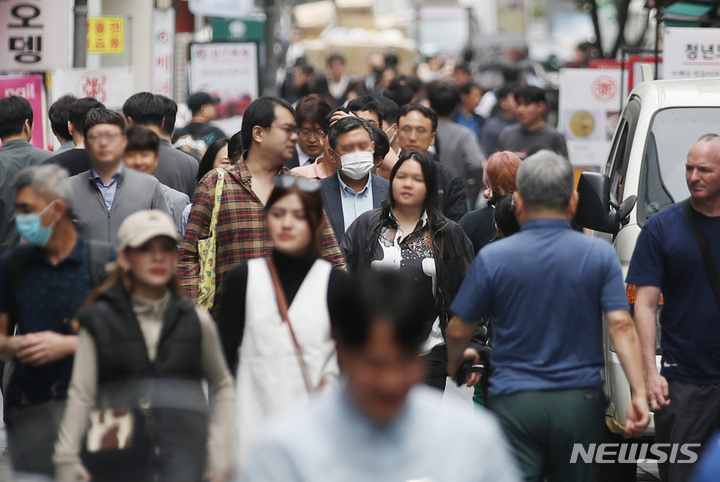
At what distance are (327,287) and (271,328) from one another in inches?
9.8

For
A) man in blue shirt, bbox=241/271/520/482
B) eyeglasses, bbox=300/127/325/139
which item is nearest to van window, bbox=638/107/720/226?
eyeglasses, bbox=300/127/325/139

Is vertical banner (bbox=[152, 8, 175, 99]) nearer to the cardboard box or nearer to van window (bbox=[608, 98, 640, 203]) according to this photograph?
van window (bbox=[608, 98, 640, 203])

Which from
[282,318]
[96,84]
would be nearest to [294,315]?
[282,318]

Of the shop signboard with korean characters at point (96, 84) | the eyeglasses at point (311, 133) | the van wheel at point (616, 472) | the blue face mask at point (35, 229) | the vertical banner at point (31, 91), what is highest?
the shop signboard with korean characters at point (96, 84)

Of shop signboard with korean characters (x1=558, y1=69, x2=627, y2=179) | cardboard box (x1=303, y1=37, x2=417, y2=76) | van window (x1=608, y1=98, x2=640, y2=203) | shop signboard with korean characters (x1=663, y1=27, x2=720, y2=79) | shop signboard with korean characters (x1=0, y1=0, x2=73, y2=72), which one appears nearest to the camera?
van window (x1=608, y1=98, x2=640, y2=203)

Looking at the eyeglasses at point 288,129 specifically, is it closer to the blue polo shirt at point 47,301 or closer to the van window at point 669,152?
the blue polo shirt at point 47,301

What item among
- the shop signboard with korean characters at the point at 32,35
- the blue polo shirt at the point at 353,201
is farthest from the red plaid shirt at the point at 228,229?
the shop signboard with korean characters at the point at 32,35

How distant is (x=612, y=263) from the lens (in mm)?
4930

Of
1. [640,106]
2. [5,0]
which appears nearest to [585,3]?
[5,0]

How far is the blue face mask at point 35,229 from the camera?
16.1 feet

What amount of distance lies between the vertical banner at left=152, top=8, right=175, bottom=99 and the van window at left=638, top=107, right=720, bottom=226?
32.2 ft

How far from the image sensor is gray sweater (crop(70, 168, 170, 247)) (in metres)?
6.84

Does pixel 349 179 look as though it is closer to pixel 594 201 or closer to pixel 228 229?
pixel 228 229

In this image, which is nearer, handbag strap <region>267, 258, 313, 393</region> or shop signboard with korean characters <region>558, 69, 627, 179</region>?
handbag strap <region>267, 258, 313, 393</region>
